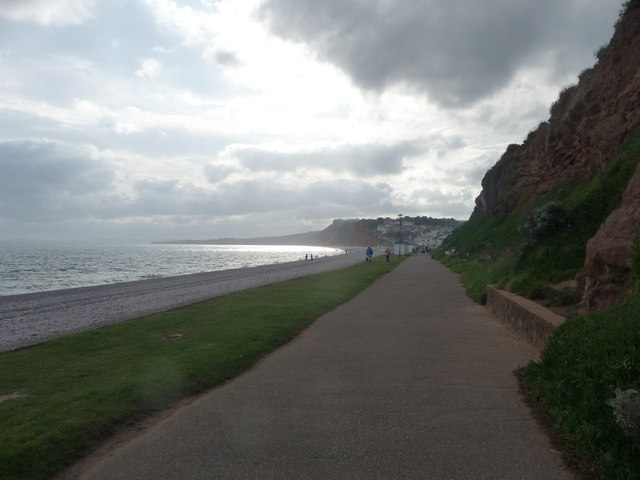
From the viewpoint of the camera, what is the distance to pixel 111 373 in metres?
7.18

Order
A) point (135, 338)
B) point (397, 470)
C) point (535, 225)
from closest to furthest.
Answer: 1. point (397, 470)
2. point (135, 338)
3. point (535, 225)

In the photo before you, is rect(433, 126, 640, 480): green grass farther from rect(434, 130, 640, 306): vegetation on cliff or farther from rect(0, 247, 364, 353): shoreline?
rect(0, 247, 364, 353): shoreline

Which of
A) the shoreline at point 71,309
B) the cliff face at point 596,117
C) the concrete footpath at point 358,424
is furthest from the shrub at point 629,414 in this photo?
the cliff face at point 596,117

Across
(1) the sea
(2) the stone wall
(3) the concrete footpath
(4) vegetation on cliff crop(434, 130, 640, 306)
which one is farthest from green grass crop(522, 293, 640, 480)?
(1) the sea

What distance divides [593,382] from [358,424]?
82.5 inches

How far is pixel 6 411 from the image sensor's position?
5.52 meters

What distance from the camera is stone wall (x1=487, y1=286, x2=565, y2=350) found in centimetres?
741

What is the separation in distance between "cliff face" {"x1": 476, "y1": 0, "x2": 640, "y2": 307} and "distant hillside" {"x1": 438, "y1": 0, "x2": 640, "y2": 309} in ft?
0.07

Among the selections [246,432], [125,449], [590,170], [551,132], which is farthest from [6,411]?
[551,132]

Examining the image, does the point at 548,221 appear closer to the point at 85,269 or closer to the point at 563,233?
the point at 563,233

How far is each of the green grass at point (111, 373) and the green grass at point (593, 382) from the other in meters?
3.98

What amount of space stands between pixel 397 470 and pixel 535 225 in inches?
403

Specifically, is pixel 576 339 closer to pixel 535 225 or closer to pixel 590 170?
pixel 535 225

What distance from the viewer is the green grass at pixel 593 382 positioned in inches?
144
